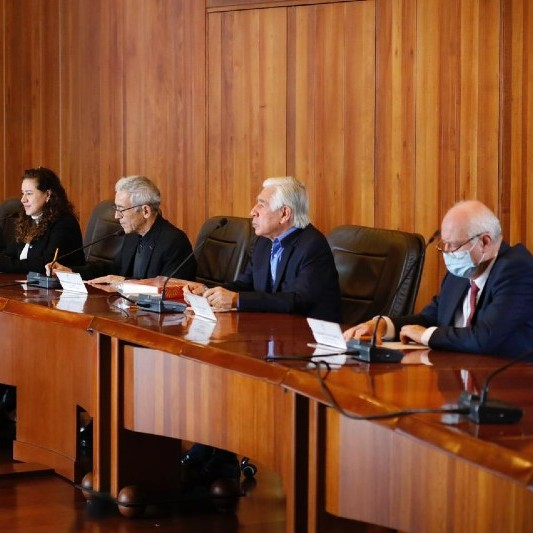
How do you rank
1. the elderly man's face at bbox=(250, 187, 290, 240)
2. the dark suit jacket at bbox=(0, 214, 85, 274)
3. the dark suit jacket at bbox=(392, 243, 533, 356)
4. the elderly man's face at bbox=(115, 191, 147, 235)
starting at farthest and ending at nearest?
the dark suit jacket at bbox=(0, 214, 85, 274), the elderly man's face at bbox=(115, 191, 147, 235), the elderly man's face at bbox=(250, 187, 290, 240), the dark suit jacket at bbox=(392, 243, 533, 356)

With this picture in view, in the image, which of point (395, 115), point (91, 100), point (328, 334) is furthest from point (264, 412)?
point (91, 100)

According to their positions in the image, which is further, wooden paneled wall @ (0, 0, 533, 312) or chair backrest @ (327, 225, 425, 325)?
wooden paneled wall @ (0, 0, 533, 312)

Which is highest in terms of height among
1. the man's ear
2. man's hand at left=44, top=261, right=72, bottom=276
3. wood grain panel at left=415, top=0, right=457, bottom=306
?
wood grain panel at left=415, top=0, right=457, bottom=306

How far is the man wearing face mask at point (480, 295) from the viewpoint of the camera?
333 cm

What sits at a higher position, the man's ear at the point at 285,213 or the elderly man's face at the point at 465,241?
the man's ear at the point at 285,213

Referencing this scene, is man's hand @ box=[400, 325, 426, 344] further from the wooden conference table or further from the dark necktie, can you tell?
the dark necktie

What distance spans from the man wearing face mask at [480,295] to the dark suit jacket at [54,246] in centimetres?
269

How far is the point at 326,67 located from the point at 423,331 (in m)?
2.96

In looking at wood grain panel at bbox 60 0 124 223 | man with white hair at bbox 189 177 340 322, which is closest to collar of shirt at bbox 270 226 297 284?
man with white hair at bbox 189 177 340 322

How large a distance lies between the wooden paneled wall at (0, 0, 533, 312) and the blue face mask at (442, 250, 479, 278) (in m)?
1.78

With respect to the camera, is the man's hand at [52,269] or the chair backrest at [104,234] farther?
the chair backrest at [104,234]

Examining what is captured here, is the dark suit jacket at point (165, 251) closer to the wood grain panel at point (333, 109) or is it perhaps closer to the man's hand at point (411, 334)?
the wood grain panel at point (333, 109)

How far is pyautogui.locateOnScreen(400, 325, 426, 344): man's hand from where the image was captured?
3392 mm

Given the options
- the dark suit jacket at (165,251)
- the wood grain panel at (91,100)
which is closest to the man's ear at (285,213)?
the dark suit jacket at (165,251)
